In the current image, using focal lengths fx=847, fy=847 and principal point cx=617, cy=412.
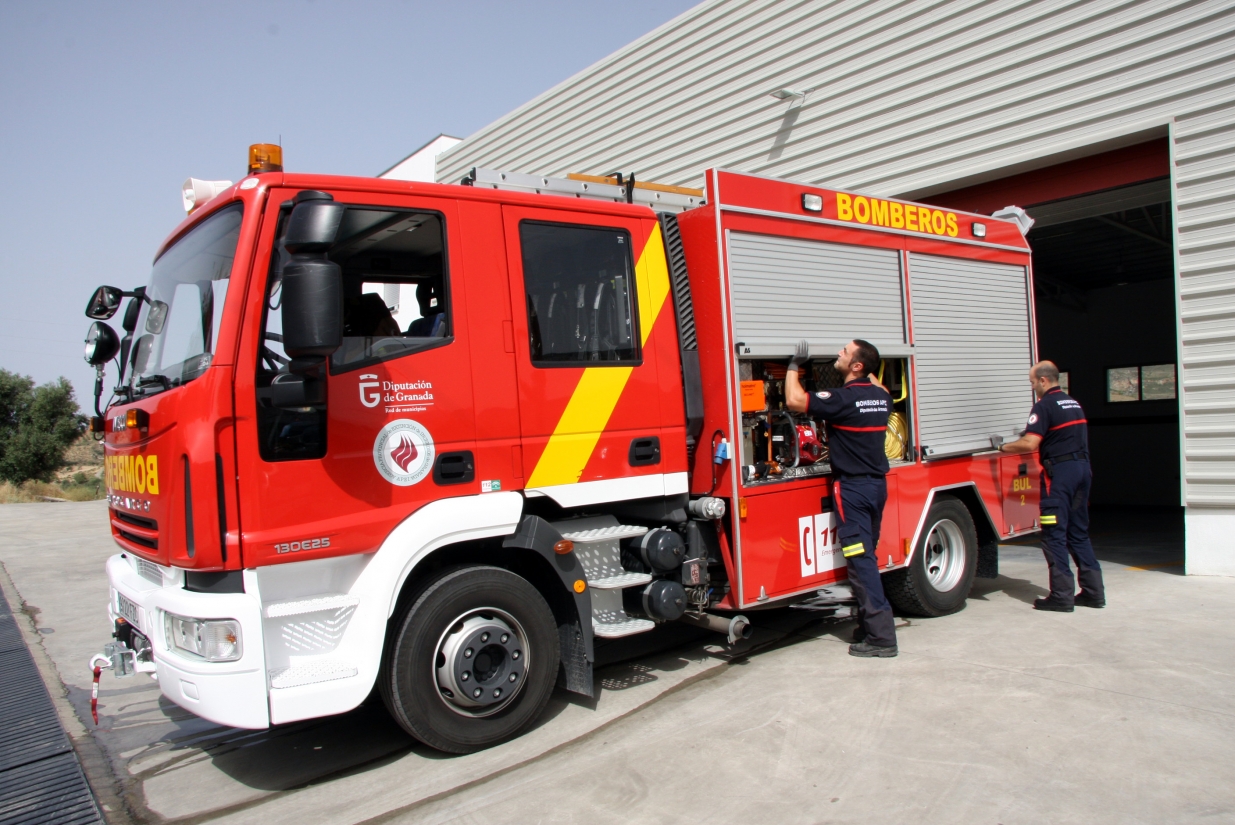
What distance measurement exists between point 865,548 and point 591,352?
2128 mm

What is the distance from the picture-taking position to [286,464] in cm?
349

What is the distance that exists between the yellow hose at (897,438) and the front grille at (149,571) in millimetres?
4515

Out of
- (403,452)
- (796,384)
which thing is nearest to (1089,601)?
(796,384)

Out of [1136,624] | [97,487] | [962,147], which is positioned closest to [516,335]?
[1136,624]

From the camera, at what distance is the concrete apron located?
366 centimetres

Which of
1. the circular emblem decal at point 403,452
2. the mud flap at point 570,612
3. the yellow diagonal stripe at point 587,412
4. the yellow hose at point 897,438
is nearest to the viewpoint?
the circular emblem decal at point 403,452

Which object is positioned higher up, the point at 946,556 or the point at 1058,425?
the point at 1058,425

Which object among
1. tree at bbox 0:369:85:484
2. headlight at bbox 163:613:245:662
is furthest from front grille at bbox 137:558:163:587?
tree at bbox 0:369:85:484

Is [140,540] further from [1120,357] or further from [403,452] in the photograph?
[1120,357]

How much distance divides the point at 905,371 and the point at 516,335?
3.13m

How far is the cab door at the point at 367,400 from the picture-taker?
11.3 ft

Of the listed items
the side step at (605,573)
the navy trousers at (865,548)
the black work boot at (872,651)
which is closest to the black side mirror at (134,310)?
the side step at (605,573)

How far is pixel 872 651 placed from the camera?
5176mm

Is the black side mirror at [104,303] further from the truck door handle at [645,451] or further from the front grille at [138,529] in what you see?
the truck door handle at [645,451]
